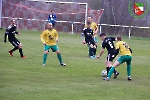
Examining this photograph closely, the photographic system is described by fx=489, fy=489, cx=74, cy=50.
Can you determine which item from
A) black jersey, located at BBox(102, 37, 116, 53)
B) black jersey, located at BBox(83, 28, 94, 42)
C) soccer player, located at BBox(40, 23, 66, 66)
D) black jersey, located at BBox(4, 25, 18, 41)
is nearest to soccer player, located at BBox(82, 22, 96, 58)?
black jersey, located at BBox(83, 28, 94, 42)

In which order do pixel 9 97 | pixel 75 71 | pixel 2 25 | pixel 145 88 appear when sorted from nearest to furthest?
pixel 9 97 < pixel 145 88 < pixel 75 71 < pixel 2 25

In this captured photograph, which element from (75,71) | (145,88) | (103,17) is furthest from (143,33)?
(145,88)

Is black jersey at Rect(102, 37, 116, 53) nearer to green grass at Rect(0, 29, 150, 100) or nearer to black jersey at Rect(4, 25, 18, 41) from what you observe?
green grass at Rect(0, 29, 150, 100)

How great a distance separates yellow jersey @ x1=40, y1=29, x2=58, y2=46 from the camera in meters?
20.7

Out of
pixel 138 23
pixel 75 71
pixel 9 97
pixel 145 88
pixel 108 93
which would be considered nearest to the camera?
pixel 9 97

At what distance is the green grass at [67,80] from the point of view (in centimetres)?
1379

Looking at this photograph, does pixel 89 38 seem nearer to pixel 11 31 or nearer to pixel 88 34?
pixel 88 34

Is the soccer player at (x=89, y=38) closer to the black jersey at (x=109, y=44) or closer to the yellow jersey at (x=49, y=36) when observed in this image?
the yellow jersey at (x=49, y=36)

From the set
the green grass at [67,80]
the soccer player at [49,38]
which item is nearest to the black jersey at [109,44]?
the green grass at [67,80]

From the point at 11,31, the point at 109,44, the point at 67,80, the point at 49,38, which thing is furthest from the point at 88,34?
the point at 67,80

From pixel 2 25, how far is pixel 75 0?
345 inches

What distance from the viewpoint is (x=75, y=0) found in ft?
162

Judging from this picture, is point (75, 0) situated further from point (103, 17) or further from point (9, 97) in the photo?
point (9, 97)

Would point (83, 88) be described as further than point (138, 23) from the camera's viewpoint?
No
